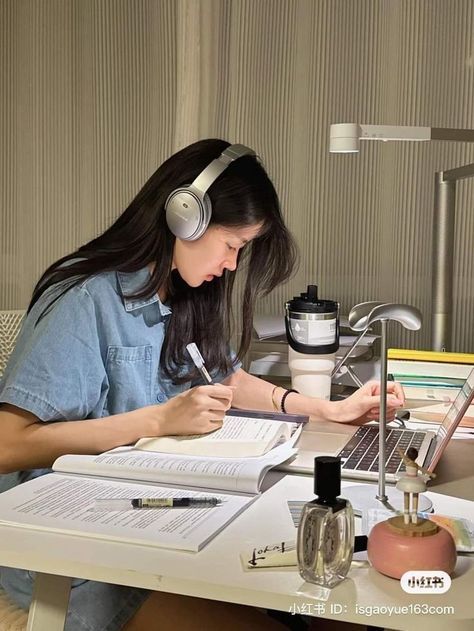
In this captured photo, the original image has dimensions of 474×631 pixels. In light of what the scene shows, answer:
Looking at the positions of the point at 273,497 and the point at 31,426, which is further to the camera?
the point at 31,426

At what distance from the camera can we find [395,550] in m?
0.80

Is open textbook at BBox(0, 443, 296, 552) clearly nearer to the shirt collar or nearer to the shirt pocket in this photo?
the shirt pocket

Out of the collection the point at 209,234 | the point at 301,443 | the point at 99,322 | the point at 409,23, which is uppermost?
the point at 409,23

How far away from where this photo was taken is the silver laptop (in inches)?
46.4

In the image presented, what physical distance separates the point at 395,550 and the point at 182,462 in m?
0.42

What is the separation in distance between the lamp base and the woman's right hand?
0.27m

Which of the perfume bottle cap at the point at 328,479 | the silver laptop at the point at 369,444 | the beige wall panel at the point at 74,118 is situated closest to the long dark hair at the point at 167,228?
the silver laptop at the point at 369,444

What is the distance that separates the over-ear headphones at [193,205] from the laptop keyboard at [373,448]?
1.39 feet

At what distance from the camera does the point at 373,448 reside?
1.32 meters

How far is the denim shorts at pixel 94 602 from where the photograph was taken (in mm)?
1021

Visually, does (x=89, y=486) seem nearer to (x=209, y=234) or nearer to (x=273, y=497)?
(x=273, y=497)

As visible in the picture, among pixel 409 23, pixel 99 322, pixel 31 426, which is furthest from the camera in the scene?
pixel 409 23

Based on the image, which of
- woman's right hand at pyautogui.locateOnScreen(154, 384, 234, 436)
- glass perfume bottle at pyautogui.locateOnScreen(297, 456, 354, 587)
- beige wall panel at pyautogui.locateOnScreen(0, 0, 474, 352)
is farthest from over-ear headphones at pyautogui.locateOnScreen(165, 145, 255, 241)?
beige wall panel at pyautogui.locateOnScreen(0, 0, 474, 352)

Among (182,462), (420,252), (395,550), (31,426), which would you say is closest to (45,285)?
(31,426)
